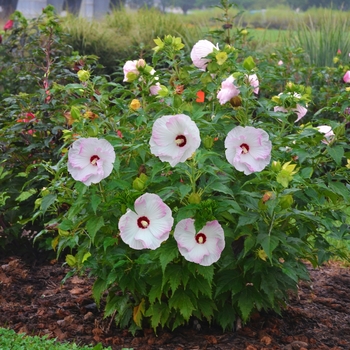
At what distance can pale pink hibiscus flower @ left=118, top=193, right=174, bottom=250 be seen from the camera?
2592 mm

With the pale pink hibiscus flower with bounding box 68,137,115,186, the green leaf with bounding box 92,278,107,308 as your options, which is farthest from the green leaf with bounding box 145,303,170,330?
the pale pink hibiscus flower with bounding box 68,137,115,186

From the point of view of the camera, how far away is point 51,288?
3.89 metres

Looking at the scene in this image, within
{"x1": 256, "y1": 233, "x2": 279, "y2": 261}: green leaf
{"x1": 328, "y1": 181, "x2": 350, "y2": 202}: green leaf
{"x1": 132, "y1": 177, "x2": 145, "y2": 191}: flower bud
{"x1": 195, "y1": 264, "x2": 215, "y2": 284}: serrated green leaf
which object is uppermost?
{"x1": 328, "y1": 181, "x2": 350, "y2": 202}: green leaf

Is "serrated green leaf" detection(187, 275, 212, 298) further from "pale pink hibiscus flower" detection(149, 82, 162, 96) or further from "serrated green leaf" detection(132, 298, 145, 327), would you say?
"pale pink hibiscus flower" detection(149, 82, 162, 96)

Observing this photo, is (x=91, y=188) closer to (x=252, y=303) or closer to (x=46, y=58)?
(x=252, y=303)

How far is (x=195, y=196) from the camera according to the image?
8.56ft

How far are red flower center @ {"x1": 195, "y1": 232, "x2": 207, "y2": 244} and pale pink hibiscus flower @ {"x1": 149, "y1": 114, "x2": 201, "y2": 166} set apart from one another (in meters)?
0.32

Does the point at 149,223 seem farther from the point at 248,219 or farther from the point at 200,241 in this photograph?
the point at 248,219

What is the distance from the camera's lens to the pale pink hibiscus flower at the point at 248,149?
2627 mm

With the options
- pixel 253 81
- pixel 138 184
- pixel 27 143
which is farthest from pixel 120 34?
pixel 138 184

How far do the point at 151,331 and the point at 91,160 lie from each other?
0.95 meters

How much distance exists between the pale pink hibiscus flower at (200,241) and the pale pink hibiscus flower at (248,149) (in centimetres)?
25

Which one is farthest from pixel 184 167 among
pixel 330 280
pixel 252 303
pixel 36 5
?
pixel 36 5

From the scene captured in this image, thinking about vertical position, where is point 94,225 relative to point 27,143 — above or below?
below
